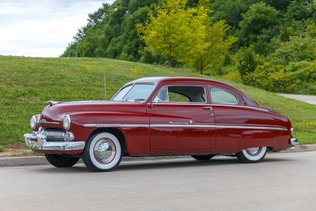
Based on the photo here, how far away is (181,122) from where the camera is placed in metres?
11.6

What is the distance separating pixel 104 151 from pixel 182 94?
2.15 m

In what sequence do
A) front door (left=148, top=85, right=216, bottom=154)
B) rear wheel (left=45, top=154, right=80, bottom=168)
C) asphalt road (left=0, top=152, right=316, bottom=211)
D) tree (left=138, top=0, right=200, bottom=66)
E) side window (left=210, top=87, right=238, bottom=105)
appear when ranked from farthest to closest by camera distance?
tree (left=138, top=0, right=200, bottom=66) < side window (left=210, top=87, right=238, bottom=105) < rear wheel (left=45, top=154, right=80, bottom=168) < front door (left=148, top=85, right=216, bottom=154) < asphalt road (left=0, top=152, right=316, bottom=211)

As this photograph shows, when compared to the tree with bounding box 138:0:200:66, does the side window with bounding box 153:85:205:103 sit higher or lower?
lower

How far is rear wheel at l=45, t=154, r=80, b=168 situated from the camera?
11.7 metres

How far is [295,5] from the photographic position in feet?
275

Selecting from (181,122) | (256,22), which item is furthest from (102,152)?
(256,22)

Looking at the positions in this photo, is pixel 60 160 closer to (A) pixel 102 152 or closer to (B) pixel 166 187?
(A) pixel 102 152

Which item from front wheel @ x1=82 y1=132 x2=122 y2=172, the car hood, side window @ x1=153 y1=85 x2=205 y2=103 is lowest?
front wheel @ x1=82 y1=132 x2=122 y2=172

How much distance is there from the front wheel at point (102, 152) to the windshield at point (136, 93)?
103 cm

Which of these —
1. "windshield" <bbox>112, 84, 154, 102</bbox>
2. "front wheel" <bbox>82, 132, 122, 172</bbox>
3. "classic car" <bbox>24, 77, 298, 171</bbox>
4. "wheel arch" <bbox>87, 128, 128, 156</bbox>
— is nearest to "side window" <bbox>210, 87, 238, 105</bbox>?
"classic car" <bbox>24, 77, 298, 171</bbox>

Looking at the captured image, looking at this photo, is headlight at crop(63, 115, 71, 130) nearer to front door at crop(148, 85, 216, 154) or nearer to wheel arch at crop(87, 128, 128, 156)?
wheel arch at crop(87, 128, 128, 156)

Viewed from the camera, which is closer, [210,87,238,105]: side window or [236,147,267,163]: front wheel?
[210,87,238,105]: side window

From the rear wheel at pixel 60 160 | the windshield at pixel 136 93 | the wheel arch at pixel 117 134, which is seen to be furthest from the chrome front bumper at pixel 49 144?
the windshield at pixel 136 93

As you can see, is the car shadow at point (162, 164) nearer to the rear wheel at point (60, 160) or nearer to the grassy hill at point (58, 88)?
the rear wheel at point (60, 160)
